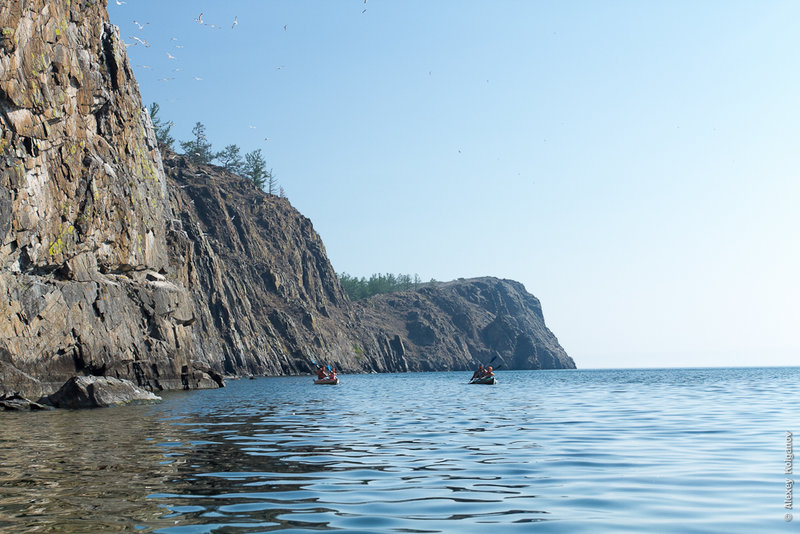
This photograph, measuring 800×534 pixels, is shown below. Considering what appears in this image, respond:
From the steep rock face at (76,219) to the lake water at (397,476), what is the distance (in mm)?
18609

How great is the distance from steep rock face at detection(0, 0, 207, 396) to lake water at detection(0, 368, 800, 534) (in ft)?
61.1

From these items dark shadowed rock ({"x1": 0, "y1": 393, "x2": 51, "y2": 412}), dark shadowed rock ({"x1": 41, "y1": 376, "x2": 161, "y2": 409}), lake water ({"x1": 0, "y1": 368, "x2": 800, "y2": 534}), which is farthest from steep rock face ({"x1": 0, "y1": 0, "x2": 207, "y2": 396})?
lake water ({"x1": 0, "y1": 368, "x2": 800, "y2": 534})

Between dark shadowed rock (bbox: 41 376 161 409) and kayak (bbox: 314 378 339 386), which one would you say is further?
kayak (bbox: 314 378 339 386)

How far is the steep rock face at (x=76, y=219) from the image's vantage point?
1544 inches

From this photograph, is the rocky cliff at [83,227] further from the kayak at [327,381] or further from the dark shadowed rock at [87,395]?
the kayak at [327,381]

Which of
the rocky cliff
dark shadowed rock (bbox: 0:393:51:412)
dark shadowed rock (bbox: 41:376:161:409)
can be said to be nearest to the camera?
dark shadowed rock (bbox: 0:393:51:412)

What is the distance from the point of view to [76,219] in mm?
47656

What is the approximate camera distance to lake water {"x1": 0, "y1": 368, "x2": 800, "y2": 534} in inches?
341

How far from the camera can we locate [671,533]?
8.08m

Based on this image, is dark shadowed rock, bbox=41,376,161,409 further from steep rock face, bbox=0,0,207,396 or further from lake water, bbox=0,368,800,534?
lake water, bbox=0,368,800,534

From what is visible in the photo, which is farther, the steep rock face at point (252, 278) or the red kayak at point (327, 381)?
the steep rock face at point (252, 278)

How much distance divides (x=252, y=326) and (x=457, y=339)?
9806 centimetres

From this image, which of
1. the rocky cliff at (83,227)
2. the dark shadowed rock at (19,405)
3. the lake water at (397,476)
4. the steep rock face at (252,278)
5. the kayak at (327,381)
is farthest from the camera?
the steep rock face at (252,278)

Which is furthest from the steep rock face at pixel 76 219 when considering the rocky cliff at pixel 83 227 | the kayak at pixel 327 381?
the kayak at pixel 327 381
